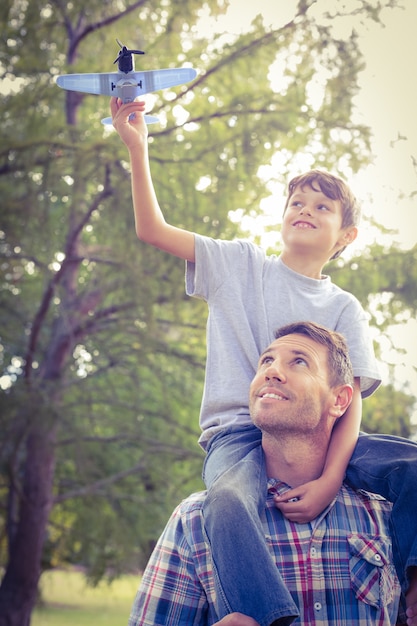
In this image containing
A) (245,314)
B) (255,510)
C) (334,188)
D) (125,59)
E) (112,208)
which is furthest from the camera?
(112,208)

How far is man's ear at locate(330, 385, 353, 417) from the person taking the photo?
174cm

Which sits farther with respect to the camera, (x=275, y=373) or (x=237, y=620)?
(x=275, y=373)

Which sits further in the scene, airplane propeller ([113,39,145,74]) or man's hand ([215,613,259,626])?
airplane propeller ([113,39,145,74])

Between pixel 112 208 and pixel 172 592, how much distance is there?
12.4 feet

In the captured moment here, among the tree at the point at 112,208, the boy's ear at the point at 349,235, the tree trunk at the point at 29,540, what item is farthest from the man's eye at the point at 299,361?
the tree trunk at the point at 29,540

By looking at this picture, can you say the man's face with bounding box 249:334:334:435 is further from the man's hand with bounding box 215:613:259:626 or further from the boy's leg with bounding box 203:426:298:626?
the man's hand with bounding box 215:613:259:626

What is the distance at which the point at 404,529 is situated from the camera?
1.60 m

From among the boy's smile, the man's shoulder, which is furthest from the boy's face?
the man's shoulder

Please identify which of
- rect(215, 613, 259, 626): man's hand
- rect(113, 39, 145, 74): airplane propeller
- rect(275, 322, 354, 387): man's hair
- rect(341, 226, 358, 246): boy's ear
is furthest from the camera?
rect(341, 226, 358, 246): boy's ear

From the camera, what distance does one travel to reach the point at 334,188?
198 cm

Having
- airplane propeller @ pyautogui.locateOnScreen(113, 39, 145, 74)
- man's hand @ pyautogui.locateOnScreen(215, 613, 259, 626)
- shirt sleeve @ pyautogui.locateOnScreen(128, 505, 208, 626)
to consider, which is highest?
airplane propeller @ pyautogui.locateOnScreen(113, 39, 145, 74)

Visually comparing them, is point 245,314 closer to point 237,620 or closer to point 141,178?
point 141,178


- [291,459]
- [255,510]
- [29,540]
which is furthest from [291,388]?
[29,540]

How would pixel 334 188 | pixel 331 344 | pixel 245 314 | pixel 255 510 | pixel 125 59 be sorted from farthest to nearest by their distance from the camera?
pixel 334 188 < pixel 245 314 < pixel 331 344 < pixel 125 59 < pixel 255 510
